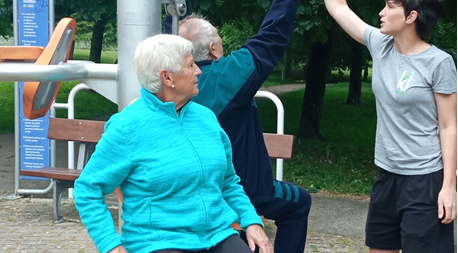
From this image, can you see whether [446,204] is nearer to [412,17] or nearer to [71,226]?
[412,17]

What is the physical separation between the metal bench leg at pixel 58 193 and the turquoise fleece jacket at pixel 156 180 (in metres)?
3.57

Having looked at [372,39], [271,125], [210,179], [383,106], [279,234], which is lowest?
[271,125]

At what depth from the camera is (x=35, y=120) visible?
6633 mm

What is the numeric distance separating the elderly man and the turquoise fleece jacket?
350mm

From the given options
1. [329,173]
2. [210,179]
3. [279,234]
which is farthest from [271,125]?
[210,179]

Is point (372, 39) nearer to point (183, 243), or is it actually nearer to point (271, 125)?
point (183, 243)

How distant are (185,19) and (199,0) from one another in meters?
5.40

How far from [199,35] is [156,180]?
85cm

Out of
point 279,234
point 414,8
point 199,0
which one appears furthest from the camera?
point 199,0

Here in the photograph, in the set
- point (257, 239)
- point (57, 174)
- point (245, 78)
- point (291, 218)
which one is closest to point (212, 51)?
point (245, 78)

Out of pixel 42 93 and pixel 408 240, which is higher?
pixel 42 93

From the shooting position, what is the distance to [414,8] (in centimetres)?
279

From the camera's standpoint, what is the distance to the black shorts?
285 centimetres

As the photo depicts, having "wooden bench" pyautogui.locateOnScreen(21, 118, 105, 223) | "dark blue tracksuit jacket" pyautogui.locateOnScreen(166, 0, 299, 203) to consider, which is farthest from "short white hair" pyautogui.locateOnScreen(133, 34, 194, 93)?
"wooden bench" pyautogui.locateOnScreen(21, 118, 105, 223)
